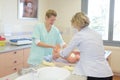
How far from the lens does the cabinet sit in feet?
10.0

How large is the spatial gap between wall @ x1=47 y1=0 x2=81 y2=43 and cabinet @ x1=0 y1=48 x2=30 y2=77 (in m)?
1.58

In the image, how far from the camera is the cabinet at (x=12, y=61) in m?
3.05

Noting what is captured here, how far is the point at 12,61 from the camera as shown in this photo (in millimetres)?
3258

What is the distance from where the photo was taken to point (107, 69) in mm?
1758

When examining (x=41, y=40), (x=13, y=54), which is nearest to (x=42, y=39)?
(x=41, y=40)

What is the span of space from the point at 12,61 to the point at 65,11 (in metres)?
2.17

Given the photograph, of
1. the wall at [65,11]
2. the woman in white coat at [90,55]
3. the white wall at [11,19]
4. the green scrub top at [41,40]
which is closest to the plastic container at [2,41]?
the white wall at [11,19]

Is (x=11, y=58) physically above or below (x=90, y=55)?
below

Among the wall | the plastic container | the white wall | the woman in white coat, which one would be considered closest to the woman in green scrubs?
the woman in white coat

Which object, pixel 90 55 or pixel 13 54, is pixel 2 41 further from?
pixel 90 55

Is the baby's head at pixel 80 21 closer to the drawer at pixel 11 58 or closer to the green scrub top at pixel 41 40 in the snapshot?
the green scrub top at pixel 41 40

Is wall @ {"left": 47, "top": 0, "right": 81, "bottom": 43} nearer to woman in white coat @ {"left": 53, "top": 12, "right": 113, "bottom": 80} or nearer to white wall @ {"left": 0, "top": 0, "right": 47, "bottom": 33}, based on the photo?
white wall @ {"left": 0, "top": 0, "right": 47, "bottom": 33}

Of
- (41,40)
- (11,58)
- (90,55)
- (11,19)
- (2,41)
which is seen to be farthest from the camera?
(11,19)

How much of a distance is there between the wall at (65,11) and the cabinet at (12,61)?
1.58m
